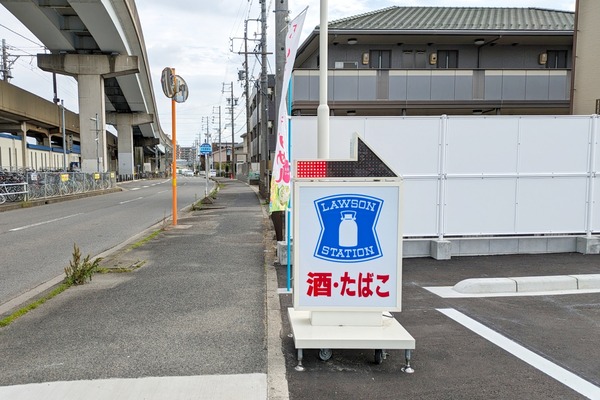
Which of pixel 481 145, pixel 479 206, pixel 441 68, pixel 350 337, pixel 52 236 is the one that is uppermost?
pixel 441 68

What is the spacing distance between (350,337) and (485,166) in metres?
5.53

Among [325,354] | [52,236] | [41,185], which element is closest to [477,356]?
[325,354]

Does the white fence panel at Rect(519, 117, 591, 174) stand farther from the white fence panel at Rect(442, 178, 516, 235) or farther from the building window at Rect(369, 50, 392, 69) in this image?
the building window at Rect(369, 50, 392, 69)

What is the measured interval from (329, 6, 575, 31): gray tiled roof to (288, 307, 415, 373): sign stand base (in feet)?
54.9

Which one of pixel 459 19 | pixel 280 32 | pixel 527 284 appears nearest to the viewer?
pixel 527 284

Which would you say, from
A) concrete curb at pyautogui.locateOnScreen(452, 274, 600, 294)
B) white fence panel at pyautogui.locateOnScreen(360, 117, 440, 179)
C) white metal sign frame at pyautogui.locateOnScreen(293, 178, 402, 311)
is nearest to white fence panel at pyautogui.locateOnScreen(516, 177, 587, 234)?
white fence panel at pyautogui.locateOnScreen(360, 117, 440, 179)

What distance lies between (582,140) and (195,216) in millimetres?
11622

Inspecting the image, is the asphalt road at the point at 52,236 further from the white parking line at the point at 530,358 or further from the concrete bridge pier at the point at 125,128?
the concrete bridge pier at the point at 125,128

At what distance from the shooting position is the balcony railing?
739 inches

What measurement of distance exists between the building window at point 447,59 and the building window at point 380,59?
2296 mm

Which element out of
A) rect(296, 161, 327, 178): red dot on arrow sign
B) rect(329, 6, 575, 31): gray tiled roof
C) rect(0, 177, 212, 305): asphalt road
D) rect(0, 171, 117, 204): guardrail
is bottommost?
rect(0, 177, 212, 305): asphalt road

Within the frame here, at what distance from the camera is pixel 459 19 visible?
21.1 meters

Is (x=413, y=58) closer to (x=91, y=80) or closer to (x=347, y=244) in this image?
(x=347, y=244)

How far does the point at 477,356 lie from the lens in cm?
407
